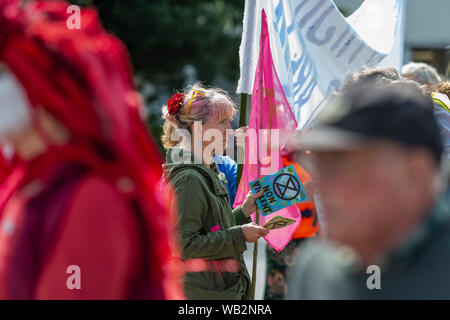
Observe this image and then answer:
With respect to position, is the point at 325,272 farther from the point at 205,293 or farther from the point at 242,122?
the point at 242,122

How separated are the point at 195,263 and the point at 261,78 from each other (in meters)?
1.05

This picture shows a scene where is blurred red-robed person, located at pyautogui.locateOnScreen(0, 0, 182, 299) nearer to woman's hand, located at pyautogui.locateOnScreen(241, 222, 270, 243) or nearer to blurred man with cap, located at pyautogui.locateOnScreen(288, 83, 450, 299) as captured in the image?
blurred man with cap, located at pyautogui.locateOnScreen(288, 83, 450, 299)

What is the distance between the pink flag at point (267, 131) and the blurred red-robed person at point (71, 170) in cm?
188

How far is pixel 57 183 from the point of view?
1313mm

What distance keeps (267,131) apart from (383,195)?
2.09 m

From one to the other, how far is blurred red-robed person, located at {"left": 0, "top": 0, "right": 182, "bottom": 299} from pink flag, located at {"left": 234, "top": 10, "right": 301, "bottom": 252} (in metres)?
1.88

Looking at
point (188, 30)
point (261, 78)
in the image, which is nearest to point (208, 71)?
point (188, 30)

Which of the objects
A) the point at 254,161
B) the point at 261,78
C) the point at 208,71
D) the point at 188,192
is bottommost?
the point at 188,192

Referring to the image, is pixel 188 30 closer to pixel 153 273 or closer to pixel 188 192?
pixel 188 192

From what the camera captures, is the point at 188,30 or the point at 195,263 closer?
the point at 195,263

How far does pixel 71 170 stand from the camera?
1.32 metres

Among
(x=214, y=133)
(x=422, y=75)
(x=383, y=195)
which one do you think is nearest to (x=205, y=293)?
(x=214, y=133)

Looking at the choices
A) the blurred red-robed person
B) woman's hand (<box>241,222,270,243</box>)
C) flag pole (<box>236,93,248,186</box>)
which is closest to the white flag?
flag pole (<box>236,93,248,186</box>)

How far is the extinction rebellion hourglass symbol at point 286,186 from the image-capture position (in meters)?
2.94
